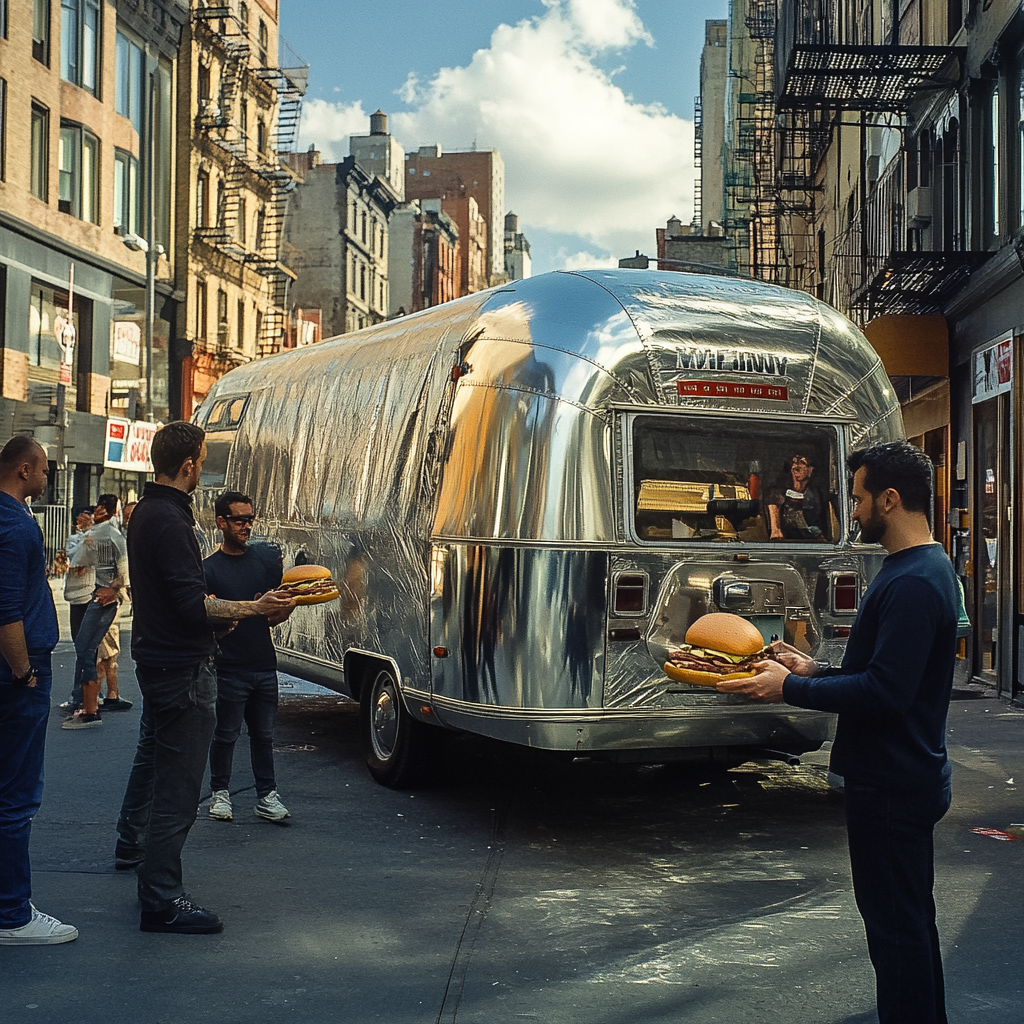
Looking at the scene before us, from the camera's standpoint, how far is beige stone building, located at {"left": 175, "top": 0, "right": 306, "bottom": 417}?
144ft

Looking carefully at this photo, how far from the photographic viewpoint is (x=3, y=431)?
100 ft

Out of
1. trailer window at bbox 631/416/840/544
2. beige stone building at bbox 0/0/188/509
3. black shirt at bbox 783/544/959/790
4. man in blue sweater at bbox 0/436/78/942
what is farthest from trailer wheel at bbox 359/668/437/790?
beige stone building at bbox 0/0/188/509

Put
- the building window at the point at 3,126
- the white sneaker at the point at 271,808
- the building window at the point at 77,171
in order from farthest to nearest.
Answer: the building window at the point at 77,171, the building window at the point at 3,126, the white sneaker at the point at 271,808

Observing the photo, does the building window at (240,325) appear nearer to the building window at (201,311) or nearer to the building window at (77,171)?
the building window at (201,311)

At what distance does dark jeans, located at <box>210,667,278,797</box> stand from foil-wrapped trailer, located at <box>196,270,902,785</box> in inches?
34.9

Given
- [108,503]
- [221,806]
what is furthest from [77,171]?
[221,806]

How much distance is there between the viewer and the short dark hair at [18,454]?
5.78 metres

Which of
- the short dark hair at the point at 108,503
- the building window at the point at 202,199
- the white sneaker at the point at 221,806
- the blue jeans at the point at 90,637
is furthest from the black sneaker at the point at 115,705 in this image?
the building window at the point at 202,199

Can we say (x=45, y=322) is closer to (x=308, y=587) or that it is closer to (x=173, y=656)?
(x=308, y=587)

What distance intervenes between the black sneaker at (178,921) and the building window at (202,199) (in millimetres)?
41413

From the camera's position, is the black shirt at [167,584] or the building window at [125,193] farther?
the building window at [125,193]

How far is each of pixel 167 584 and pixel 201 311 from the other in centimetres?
4091

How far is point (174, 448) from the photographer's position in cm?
621

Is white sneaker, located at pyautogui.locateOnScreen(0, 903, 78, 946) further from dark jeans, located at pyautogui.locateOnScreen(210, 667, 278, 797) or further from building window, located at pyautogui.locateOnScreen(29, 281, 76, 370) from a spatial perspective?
building window, located at pyautogui.locateOnScreen(29, 281, 76, 370)
